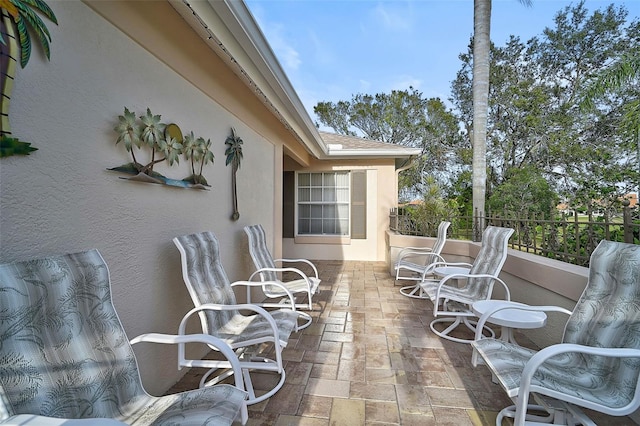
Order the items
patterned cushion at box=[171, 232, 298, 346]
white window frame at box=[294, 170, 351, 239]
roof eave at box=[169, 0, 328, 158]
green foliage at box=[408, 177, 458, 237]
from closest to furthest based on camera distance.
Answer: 1. roof eave at box=[169, 0, 328, 158]
2. patterned cushion at box=[171, 232, 298, 346]
3. green foliage at box=[408, 177, 458, 237]
4. white window frame at box=[294, 170, 351, 239]

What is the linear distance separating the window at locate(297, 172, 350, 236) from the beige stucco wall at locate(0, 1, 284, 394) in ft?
16.5

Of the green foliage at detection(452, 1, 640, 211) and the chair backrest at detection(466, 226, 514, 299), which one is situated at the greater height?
the green foliage at detection(452, 1, 640, 211)

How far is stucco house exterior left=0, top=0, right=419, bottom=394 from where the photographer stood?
55.7 inches

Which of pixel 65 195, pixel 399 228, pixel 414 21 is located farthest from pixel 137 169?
pixel 414 21

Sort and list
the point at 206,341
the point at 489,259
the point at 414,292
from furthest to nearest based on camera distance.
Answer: the point at 414,292
the point at 489,259
the point at 206,341

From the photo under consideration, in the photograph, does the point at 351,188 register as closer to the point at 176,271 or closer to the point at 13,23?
the point at 176,271

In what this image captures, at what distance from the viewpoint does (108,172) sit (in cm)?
181

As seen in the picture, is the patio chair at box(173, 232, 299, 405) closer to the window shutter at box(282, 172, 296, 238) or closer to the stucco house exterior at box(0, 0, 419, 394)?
the stucco house exterior at box(0, 0, 419, 394)

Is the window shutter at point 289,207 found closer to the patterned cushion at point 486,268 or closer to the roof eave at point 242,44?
the roof eave at point 242,44

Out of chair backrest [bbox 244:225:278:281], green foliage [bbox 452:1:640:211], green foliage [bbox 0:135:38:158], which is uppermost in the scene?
green foliage [bbox 452:1:640:211]

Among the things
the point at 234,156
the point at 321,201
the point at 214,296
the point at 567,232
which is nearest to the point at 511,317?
the point at 567,232

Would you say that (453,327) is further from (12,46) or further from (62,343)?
(12,46)

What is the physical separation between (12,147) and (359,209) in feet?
22.6

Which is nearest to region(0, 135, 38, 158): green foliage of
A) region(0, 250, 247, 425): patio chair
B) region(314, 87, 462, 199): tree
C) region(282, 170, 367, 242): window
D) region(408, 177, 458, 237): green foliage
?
region(0, 250, 247, 425): patio chair
